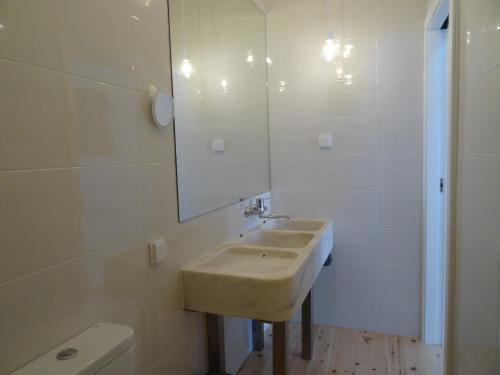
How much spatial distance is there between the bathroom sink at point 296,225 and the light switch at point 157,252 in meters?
1.18

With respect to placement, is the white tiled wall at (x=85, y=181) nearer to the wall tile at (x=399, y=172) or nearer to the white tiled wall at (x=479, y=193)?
the white tiled wall at (x=479, y=193)

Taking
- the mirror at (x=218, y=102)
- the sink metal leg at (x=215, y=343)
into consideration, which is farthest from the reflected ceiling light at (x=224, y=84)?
the sink metal leg at (x=215, y=343)

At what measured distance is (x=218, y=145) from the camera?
6.87 feet

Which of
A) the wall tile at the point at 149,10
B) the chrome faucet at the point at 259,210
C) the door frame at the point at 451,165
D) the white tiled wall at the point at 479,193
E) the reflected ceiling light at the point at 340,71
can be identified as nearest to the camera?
the white tiled wall at the point at 479,193

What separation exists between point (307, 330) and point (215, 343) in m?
0.75

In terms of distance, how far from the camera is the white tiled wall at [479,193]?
43.0 inches

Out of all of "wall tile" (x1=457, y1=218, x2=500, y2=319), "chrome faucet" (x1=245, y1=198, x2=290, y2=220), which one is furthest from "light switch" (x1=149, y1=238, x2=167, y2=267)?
"wall tile" (x1=457, y1=218, x2=500, y2=319)

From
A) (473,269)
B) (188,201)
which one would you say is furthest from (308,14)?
(473,269)

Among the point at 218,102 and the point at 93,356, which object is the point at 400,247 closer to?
the point at 218,102

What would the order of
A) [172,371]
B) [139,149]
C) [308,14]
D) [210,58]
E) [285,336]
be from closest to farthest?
[139,149], [172,371], [285,336], [210,58], [308,14]

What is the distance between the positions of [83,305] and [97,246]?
0.18 meters

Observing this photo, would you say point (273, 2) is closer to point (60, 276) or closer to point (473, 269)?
point (473, 269)

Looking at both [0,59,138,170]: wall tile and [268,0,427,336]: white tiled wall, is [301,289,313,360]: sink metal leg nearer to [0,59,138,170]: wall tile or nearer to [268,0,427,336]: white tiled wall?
[268,0,427,336]: white tiled wall

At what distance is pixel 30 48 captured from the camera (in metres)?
0.89
